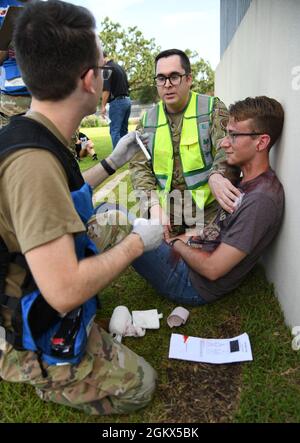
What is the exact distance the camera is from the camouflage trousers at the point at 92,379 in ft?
5.75

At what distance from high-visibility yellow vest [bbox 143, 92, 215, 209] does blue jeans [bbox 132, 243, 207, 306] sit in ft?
2.77

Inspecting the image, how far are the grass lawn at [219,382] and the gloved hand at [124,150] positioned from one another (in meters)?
1.22

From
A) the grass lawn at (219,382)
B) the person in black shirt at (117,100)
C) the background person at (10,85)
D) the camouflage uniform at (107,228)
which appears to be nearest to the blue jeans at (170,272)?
the grass lawn at (219,382)

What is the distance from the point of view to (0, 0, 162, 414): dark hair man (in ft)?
4.30

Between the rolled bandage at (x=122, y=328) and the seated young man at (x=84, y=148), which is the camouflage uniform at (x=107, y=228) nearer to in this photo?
the rolled bandage at (x=122, y=328)

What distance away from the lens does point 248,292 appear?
2691 millimetres

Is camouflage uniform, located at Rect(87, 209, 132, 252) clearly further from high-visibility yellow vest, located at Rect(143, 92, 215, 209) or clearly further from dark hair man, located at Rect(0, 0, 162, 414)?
high-visibility yellow vest, located at Rect(143, 92, 215, 209)

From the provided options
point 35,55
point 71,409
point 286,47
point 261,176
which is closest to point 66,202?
point 35,55

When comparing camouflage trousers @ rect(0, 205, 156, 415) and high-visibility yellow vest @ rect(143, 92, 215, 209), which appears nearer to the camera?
camouflage trousers @ rect(0, 205, 156, 415)

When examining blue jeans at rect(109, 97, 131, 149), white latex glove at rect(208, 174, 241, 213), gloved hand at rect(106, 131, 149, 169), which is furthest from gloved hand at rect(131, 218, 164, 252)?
blue jeans at rect(109, 97, 131, 149)

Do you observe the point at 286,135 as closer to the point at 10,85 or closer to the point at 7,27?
the point at 7,27

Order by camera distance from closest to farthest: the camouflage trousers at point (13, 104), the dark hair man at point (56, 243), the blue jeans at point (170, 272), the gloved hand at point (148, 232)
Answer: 1. the dark hair man at point (56, 243)
2. the gloved hand at point (148, 232)
3. the blue jeans at point (170, 272)
4. the camouflage trousers at point (13, 104)
